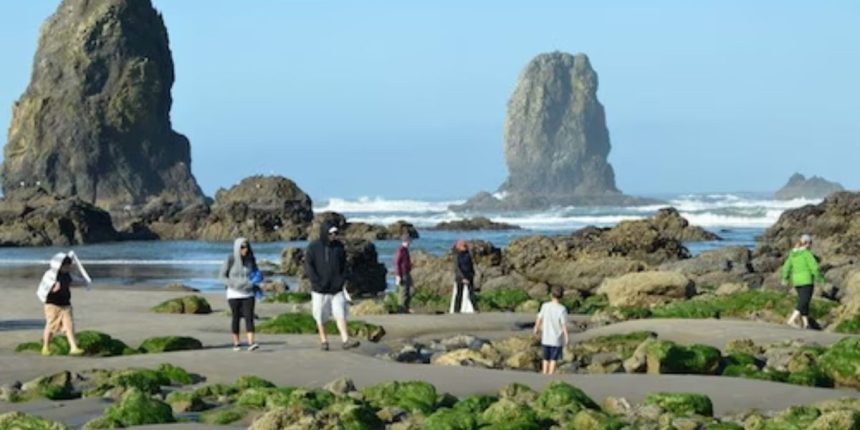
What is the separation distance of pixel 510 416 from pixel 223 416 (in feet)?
9.98

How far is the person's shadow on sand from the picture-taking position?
2516 centimetres

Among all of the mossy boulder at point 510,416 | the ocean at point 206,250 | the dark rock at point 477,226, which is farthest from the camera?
the dark rock at point 477,226

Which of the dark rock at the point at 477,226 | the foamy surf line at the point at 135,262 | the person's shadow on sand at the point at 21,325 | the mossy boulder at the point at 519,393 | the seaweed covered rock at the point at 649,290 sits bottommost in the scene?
the foamy surf line at the point at 135,262

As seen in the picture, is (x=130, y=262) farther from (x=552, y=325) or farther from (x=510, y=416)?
(x=510, y=416)

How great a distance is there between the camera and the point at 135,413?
14328 millimetres

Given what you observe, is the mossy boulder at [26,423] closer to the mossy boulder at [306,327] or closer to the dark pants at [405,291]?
the mossy boulder at [306,327]

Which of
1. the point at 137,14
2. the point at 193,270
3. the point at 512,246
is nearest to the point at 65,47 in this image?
the point at 137,14

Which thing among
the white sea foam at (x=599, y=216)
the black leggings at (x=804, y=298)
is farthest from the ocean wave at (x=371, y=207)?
the black leggings at (x=804, y=298)

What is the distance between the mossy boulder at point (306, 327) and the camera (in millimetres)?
24203

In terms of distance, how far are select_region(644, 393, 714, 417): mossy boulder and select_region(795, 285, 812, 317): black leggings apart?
1060 centimetres

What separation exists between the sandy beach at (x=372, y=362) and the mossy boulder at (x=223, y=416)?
687 mm

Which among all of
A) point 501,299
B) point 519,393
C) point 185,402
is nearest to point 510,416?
point 519,393

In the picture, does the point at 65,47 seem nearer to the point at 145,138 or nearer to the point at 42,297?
the point at 145,138

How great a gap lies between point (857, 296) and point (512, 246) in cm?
1865
